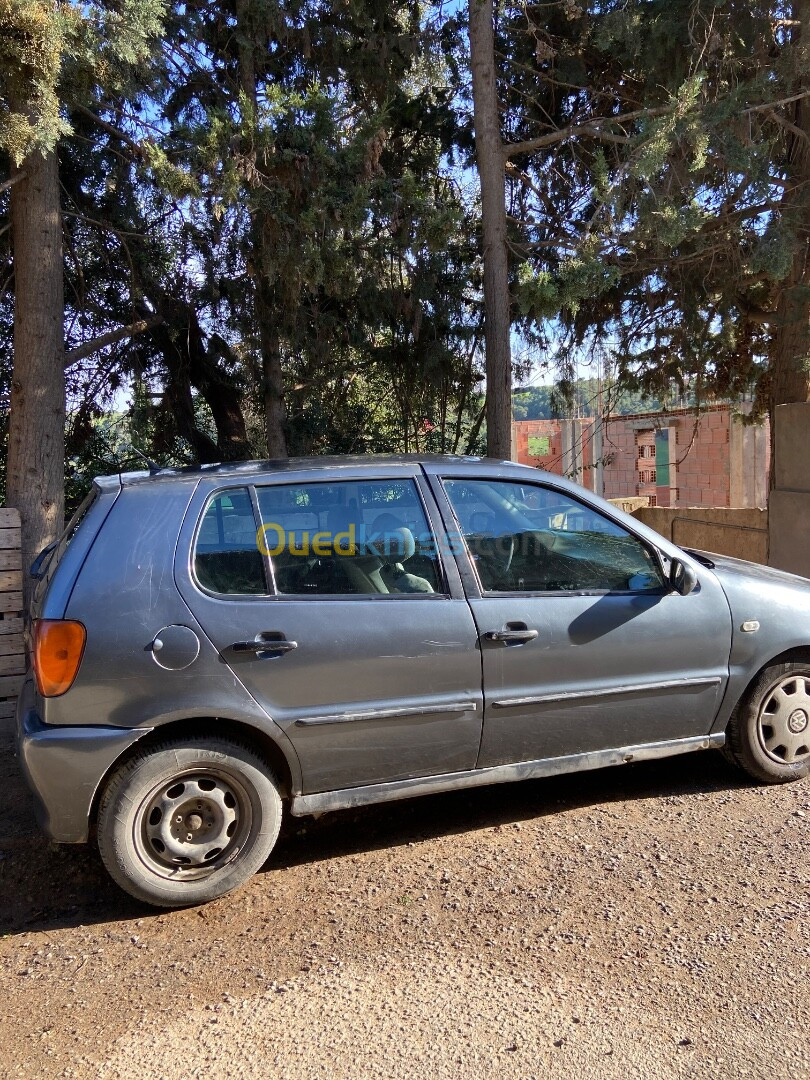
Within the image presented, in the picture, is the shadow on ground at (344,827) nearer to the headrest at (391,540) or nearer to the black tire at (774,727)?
the black tire at (774,727)

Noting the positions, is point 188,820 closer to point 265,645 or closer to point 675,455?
point 265,645

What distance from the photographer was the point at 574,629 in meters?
3.65

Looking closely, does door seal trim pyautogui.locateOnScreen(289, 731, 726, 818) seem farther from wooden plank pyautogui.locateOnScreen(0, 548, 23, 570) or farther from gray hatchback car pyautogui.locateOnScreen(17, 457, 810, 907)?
wooden plank pyautogui.locateOnScreen(0, 548, 23, 570)

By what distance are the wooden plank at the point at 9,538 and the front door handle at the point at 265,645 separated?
2974mm

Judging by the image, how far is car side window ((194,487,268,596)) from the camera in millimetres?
3309

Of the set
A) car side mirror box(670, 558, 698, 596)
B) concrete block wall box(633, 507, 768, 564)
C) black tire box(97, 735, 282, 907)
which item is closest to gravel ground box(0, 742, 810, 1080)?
black tire box(97, 735, 282, 907)

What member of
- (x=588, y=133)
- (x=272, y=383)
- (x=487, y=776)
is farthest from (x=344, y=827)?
(x=588, y=133)

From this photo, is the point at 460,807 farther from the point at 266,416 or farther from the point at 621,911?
the point at 266,416

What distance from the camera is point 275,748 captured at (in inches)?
131

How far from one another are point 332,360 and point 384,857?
6.23 metres

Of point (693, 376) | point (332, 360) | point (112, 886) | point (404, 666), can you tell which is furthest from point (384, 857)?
point (693, 376)

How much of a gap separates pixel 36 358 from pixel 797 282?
297 inches

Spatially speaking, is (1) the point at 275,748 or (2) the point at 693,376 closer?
(1) the point at 275,748

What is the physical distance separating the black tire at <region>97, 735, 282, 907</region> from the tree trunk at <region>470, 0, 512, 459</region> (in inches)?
210
